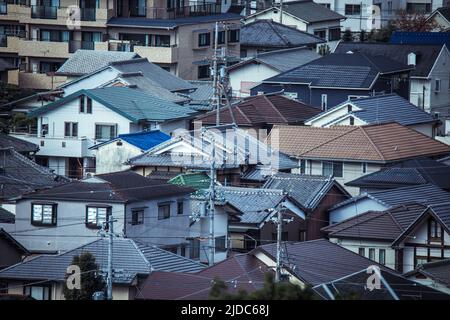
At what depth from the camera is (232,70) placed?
26.4 metres

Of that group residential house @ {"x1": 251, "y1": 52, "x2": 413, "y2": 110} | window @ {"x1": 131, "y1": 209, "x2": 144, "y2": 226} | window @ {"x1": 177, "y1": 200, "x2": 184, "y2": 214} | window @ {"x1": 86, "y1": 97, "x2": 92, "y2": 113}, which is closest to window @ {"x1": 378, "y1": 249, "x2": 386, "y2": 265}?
window @ {"x1": 177, "y1": 200, "x2": 184, "y2": 214}

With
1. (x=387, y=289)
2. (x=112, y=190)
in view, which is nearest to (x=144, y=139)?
(x=112, y=190)

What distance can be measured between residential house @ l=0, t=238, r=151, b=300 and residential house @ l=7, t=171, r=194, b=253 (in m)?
1.28

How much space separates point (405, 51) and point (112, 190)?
13978mm

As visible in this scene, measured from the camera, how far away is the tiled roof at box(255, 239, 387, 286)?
12.1m

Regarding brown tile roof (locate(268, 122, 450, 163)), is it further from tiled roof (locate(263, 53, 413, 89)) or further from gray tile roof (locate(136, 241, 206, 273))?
gray tile roof (locate(136, 241, 206, 273))

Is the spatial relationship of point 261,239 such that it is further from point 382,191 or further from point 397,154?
point 397,154

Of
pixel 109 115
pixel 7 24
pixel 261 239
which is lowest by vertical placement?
pixel 261 239

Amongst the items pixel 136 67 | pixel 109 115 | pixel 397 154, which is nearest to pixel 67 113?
pixel 109 115

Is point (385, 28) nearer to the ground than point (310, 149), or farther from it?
farther from it

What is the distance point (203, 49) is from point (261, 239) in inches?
508

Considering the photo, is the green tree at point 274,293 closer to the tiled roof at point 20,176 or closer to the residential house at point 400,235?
the residential house at point 400,235

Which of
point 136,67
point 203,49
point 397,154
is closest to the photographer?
point 397,154
